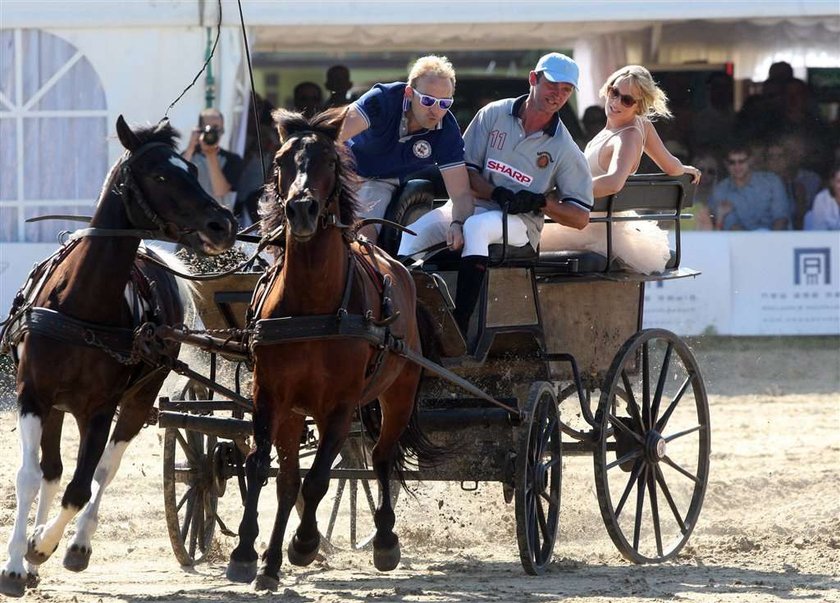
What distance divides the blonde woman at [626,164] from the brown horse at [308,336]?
1.54m

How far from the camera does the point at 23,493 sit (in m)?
5.09

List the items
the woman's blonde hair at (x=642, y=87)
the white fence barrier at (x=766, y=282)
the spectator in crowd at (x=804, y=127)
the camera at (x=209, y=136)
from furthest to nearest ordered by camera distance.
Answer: the spectator in crowd at (x=804, y=127), the white fence barrier at (x=766, y=282), the camera at (x=209, y=136), the woman's blonde hair at (x=642, y=87)

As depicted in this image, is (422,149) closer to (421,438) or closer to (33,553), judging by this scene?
(421,438)

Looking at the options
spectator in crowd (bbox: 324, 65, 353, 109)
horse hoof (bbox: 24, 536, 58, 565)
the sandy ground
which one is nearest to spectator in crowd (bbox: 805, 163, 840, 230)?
the sandy ground

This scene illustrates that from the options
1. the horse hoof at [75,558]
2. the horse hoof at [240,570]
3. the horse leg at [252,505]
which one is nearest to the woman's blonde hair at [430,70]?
the horse leg at [252,505]

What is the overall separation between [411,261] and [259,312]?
1142 millimetres

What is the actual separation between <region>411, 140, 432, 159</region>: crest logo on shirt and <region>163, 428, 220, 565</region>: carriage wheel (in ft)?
4.75

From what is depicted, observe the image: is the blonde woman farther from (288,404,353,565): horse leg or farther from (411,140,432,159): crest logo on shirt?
(288,404,353,565): horse leg

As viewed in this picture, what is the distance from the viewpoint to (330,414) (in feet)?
16.4

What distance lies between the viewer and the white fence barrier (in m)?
12.1

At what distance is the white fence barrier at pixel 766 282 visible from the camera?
478 inches

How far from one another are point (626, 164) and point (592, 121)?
6.51 meters

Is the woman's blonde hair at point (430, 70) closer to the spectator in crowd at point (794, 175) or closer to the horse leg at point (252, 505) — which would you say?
the horse leg at point (252, 505)

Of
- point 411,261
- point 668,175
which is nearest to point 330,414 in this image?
point 411,261
